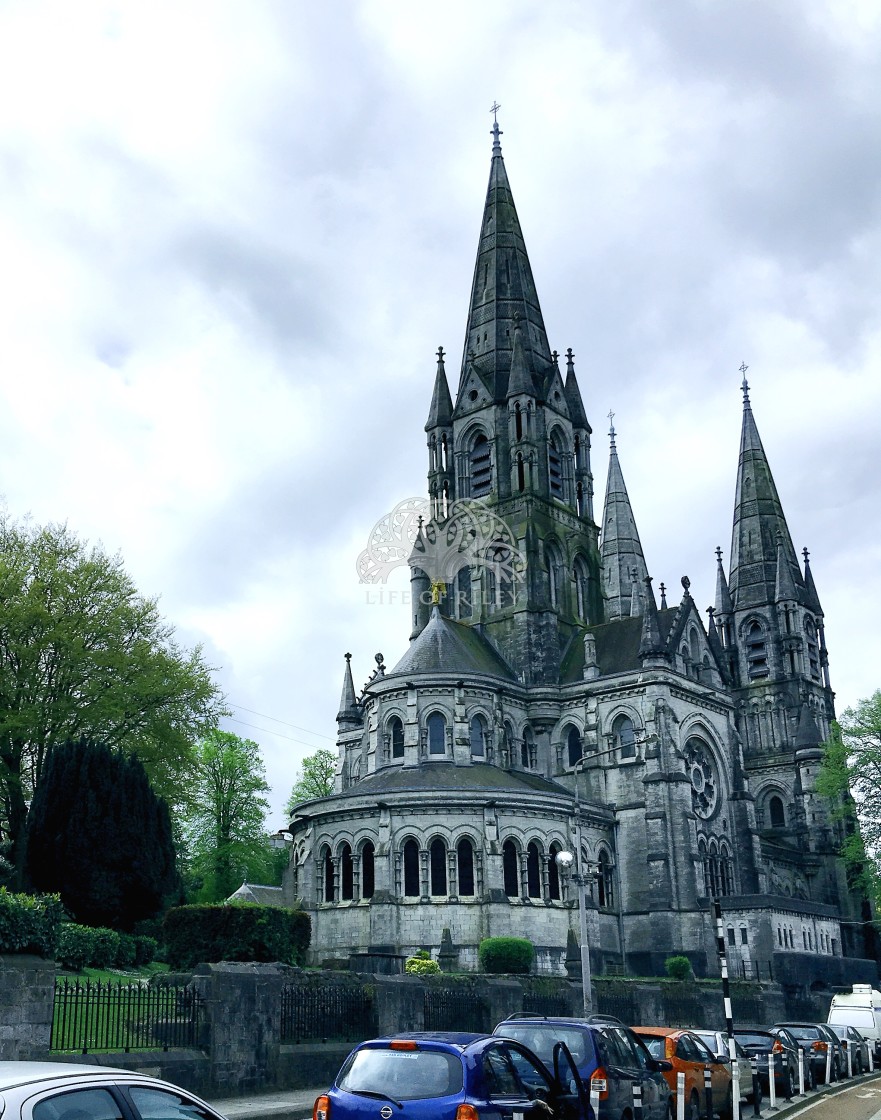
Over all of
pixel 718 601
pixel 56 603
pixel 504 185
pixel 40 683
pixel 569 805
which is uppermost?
pixel 504 185

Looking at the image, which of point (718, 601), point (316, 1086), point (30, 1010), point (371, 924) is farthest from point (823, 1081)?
point (718, 601)

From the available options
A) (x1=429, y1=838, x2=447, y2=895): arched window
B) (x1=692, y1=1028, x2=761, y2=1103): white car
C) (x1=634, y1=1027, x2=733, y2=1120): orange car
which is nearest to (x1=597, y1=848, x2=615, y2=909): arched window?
(x1=429, y1=838, x2=447, y2=895): arched window

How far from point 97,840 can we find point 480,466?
40336mm

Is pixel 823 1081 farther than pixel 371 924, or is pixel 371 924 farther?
pixel 371 924

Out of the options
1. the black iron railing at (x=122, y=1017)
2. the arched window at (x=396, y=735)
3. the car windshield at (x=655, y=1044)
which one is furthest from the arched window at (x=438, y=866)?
the car windshield at (x=655, y=1044)

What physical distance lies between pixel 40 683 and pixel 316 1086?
25217 millimetres

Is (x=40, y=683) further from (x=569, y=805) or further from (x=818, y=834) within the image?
(x=818, y=834)

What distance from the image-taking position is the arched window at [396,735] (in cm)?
5688

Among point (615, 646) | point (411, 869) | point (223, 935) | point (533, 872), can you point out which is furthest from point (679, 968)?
point (223, 935)

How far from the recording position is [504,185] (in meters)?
77.8

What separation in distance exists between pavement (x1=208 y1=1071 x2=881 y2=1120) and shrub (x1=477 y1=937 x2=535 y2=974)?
791 inches

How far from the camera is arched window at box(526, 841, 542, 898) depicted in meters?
49.9

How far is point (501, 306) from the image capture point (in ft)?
→ 240

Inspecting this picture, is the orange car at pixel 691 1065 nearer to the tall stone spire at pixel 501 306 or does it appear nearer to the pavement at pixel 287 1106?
the pavement at pixel 287 1106
